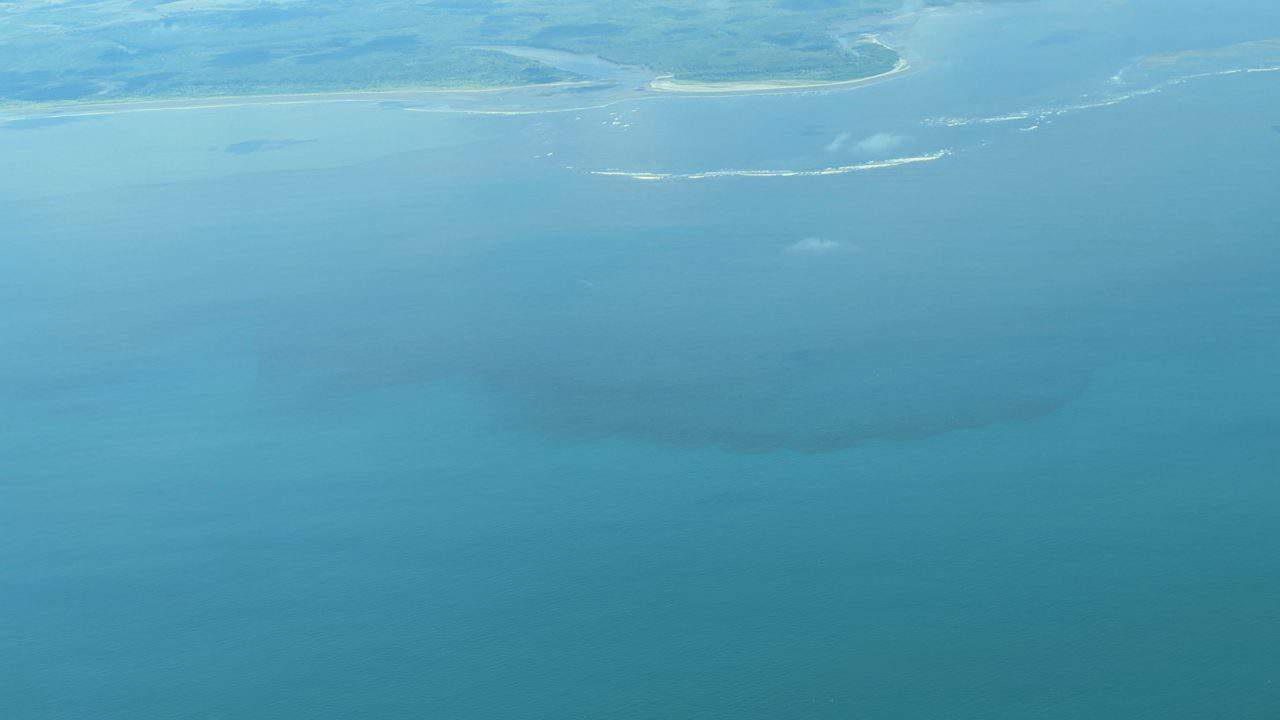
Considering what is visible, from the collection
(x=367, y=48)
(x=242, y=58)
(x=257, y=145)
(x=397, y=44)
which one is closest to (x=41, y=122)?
(x=242, y=58)

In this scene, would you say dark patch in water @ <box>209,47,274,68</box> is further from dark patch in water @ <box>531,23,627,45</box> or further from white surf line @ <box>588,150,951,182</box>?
white surf line @ <box>588,150,951,182</box>

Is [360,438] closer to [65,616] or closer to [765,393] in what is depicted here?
[65,616]

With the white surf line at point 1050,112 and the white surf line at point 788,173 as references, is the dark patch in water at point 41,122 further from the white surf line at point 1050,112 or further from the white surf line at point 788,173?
the white surf line at point 1050,112

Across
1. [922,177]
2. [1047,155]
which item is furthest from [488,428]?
[1047,155]

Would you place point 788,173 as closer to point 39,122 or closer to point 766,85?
point 766,85

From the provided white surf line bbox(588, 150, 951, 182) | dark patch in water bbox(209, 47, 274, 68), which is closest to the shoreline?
white surf line bbox(588, 150, 951, 182)

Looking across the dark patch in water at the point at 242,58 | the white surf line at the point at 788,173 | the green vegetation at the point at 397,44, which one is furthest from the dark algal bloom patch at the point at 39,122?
the white surf line at the point at 788,173
